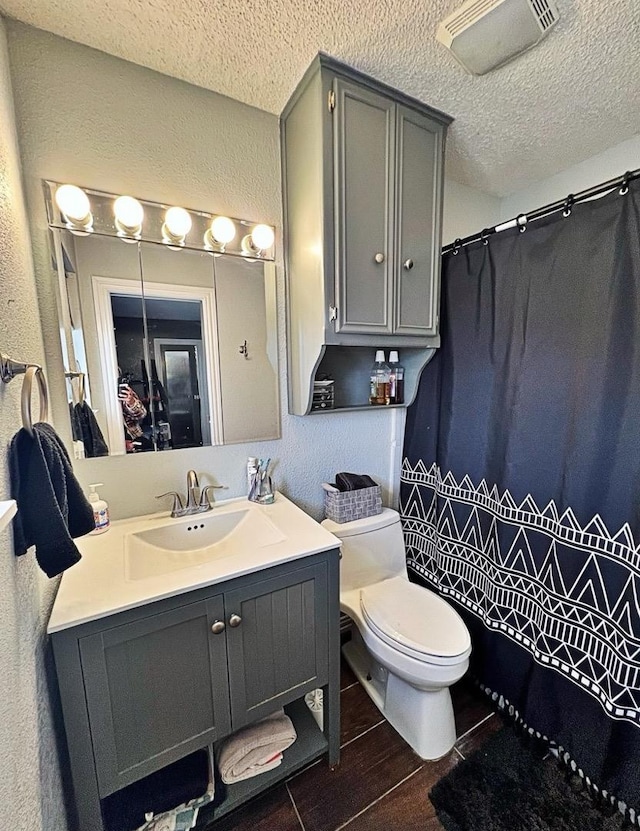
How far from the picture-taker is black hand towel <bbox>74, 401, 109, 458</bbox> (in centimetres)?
119

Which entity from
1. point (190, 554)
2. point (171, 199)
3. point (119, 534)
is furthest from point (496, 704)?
point (171, 199)

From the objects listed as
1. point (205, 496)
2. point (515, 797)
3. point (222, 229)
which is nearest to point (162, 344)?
point (222, 229)

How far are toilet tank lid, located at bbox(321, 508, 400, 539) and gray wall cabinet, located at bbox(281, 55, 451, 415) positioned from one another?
21.0 inches

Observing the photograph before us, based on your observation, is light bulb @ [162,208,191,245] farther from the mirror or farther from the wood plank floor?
the wood plank floor

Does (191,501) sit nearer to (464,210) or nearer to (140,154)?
(140,154)

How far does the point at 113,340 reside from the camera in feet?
3.96

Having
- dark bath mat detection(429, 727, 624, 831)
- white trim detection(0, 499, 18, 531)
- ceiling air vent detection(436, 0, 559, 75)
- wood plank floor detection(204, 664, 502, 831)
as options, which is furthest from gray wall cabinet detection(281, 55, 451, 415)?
dark bath mat detection(429, 727, 624, 831)

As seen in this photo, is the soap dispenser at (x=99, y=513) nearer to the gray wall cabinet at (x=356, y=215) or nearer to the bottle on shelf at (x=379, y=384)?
the gray wall cabinet at (x=356, y=215)

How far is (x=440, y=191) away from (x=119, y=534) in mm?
1783

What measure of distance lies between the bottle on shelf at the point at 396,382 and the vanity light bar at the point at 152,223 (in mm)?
779

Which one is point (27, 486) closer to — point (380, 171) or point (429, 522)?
point (380, 171)

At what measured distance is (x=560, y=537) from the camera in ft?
4.08

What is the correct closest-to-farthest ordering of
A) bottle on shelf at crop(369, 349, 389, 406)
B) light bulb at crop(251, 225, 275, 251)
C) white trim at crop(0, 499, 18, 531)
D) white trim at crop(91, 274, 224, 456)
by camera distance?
white trim at crop(0, 499, 18, 531) → white trim at crop(91, 274, 224, 456) → light bulb at crop(251, 225, 275, 251) → bottle on shelf at crop(369, 349, 389, 406)

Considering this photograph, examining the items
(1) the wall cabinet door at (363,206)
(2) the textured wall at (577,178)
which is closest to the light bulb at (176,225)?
(1) the wall cabinet door at (363,206)
